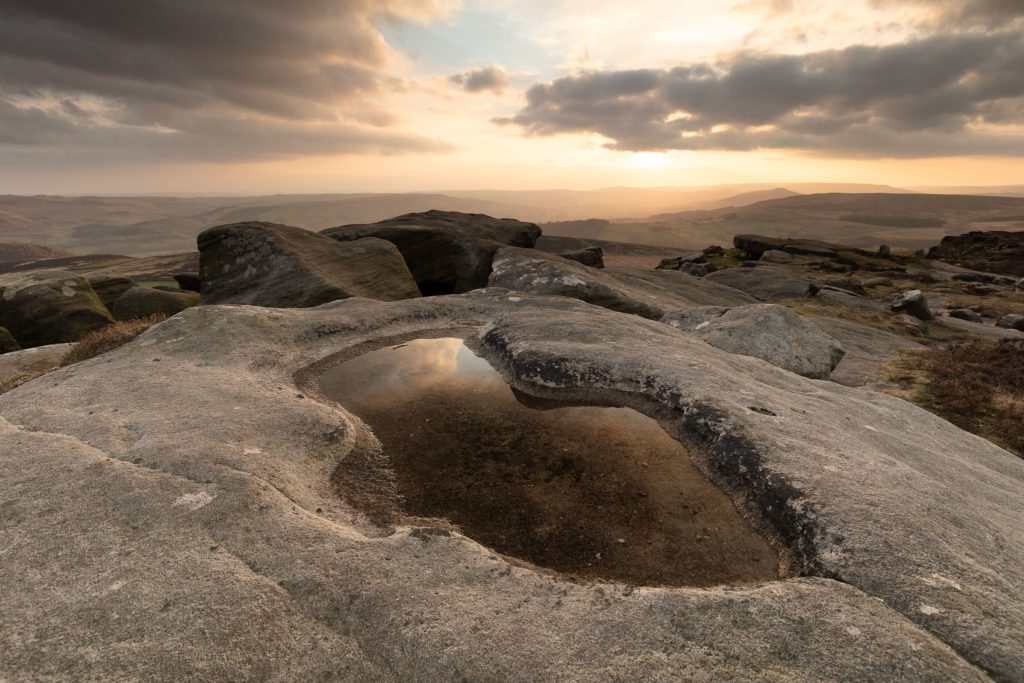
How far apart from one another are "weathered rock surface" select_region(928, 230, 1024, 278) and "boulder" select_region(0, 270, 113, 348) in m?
104

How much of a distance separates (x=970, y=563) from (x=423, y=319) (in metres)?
17.8

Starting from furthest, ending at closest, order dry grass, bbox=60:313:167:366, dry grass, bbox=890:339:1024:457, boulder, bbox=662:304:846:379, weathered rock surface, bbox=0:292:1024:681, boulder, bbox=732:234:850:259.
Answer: boulder, bbox=732:234:850:259, boulder, bbox=662:304:846:379, dry grass, bbox=890:339:1024:457, dry grass, bbox=60:313:167:366, weathered rock surface, bbox=0:292:1024:681

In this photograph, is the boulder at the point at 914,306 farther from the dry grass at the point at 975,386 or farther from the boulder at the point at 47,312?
the boulder at the point at 47,312

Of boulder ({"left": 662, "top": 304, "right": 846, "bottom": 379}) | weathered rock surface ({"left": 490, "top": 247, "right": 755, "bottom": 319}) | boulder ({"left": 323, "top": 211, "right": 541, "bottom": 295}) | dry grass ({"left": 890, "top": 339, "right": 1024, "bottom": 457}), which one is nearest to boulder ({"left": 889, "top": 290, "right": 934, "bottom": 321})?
dry grass ({"left": 890, "top": 339, "right": 1024, "bottom": 457})

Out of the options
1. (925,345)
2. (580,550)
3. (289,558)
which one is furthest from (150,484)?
(925,345)

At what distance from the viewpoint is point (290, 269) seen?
26.3 m

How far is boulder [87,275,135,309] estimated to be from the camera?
36.3 m

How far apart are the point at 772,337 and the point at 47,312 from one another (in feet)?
126

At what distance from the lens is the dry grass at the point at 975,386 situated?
18031 millimetres

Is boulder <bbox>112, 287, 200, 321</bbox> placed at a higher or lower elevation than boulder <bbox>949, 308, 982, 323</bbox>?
higher

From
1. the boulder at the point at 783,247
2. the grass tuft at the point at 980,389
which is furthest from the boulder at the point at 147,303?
the boulder at the point at 783,247

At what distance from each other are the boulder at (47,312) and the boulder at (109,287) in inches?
192

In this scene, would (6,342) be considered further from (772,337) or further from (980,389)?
(980,389)

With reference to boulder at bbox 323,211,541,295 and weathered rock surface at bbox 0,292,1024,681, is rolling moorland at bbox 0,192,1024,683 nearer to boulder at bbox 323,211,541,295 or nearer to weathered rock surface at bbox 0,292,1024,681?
weathered rock surface at bbox 0,292,1024,681
